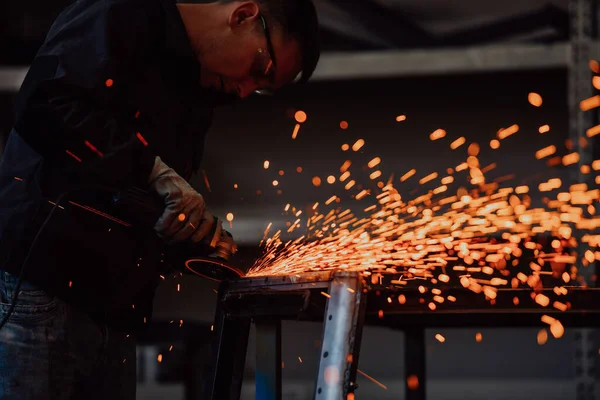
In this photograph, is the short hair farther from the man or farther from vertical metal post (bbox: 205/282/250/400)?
vertical metal post (bbox: 205/282/250/400)

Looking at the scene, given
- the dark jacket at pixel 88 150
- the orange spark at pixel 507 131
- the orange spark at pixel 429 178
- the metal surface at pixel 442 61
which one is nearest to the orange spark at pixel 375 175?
the orange spark at pixel 429 178

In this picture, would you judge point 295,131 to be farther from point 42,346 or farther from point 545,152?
point 42,346

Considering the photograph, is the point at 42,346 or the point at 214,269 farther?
the point at 214,269

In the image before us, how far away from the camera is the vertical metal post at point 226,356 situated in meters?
1.08

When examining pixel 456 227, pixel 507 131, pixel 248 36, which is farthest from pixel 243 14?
pixel 507 131

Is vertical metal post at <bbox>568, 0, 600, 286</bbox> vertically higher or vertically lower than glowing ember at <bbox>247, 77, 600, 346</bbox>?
higher

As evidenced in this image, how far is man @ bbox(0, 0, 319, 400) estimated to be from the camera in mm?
926

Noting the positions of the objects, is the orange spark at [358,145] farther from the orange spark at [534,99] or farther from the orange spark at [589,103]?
the orange spark at [589,103]

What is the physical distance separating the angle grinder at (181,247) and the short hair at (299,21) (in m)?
0.28

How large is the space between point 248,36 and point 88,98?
0.25 metres

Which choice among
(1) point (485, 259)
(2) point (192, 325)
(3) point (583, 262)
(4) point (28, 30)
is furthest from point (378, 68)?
(4) point (28, 30)

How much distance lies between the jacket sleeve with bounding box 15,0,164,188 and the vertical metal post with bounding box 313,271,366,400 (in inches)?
12.0

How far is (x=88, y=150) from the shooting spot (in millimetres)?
925

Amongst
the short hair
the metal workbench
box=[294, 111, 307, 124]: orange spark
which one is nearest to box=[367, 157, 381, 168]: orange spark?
box=[294, 111, 307, 124]: orange spark
